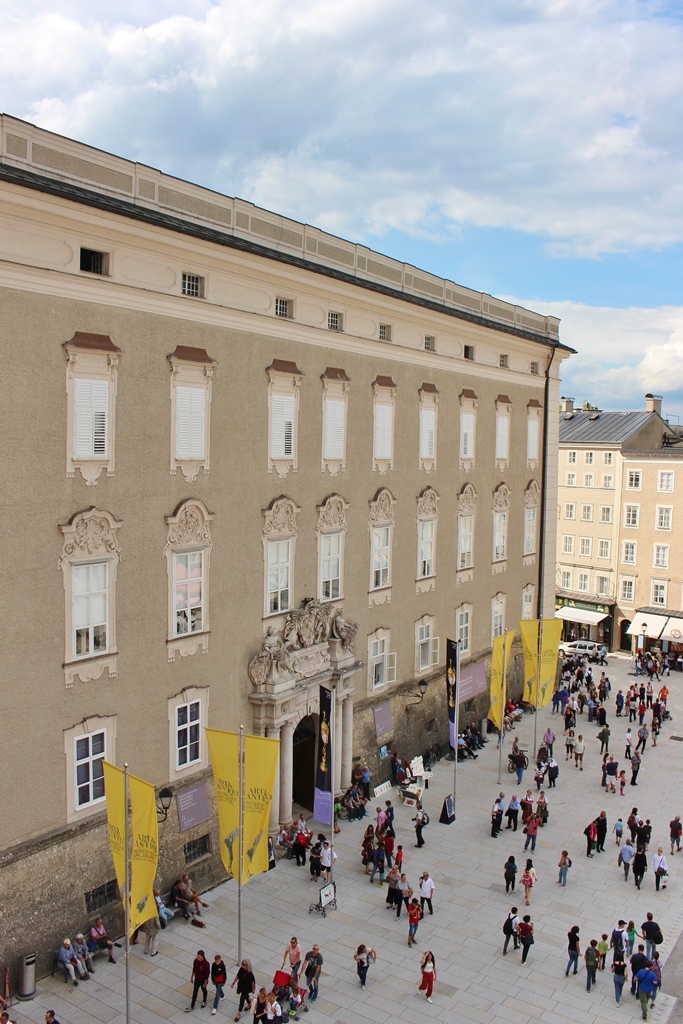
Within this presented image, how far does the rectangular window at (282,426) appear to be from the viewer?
25766mm

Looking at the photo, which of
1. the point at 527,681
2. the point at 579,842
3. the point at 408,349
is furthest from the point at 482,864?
the point at 408,349

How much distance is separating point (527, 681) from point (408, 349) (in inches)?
538

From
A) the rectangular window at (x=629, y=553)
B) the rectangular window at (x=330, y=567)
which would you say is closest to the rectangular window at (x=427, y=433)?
the rectangular window at (x=330, y=567)

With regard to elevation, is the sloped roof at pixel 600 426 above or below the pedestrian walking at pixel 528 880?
above

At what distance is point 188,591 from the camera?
2312 cm

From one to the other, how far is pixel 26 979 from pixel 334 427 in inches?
678

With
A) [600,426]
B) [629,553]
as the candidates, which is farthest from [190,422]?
[600,426]

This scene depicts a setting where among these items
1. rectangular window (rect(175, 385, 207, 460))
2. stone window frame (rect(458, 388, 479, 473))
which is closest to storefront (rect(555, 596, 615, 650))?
stone window frame (rect(458, 388, 479, 473))

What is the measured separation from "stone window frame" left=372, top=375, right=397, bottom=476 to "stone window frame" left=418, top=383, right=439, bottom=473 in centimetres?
191

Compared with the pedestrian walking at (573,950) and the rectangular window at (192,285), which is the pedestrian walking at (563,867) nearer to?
the pedestrian walking at (573,950)

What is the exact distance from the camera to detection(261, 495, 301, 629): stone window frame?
84.6ft

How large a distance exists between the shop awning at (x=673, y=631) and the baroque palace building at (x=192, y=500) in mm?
23663

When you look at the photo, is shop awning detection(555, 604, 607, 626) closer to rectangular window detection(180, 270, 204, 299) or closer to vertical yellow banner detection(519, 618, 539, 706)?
vertical yellow banner detection(519, 618, 539, 706)

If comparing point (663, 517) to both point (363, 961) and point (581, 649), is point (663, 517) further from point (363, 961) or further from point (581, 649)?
point (363, 961)
